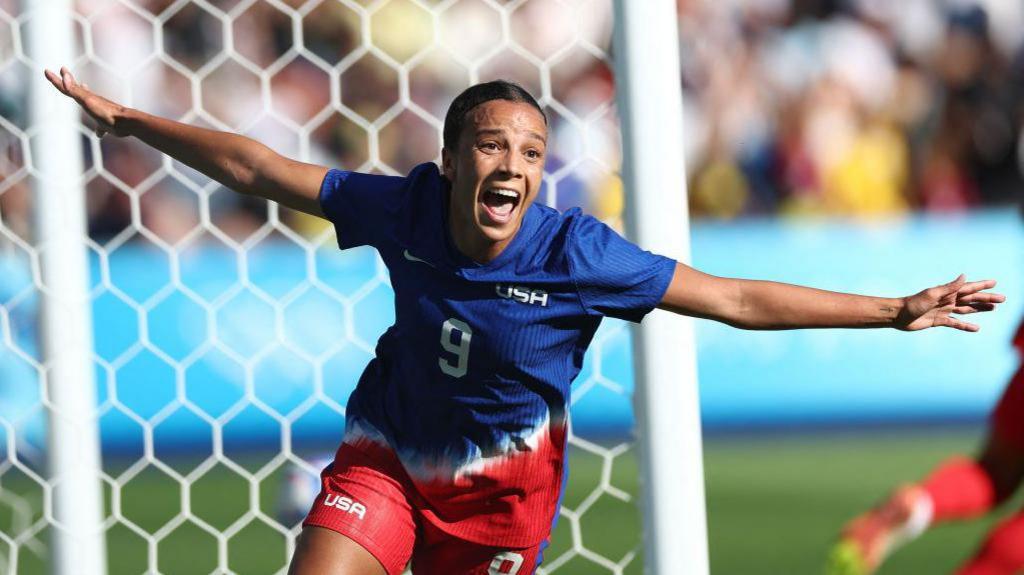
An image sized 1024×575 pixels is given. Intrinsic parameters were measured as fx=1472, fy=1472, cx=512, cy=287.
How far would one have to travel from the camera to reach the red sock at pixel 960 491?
119 inches

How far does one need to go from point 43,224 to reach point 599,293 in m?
1.73

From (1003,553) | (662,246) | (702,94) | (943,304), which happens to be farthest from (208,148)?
(702,94)

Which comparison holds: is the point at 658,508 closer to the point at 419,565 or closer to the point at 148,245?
the point at 419,565

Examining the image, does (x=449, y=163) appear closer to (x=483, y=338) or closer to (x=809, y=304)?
(x=483, y=338)

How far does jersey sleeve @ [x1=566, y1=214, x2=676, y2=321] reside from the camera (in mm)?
3027

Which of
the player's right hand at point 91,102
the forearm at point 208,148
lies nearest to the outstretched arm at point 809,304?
the forearm at point 208,148

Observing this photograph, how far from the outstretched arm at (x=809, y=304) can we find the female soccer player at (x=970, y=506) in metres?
0.31

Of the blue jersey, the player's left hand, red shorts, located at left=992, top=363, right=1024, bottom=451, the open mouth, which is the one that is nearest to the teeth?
the open mouth

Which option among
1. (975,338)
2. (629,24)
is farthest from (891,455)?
(629,24)

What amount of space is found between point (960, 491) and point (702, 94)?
243 inches

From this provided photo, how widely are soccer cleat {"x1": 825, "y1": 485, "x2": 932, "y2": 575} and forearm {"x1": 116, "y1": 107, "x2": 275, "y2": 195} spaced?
1.49 metres

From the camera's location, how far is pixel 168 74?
25.2ft

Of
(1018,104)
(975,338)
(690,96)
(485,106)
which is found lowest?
(485,106)

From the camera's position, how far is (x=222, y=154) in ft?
10.9
